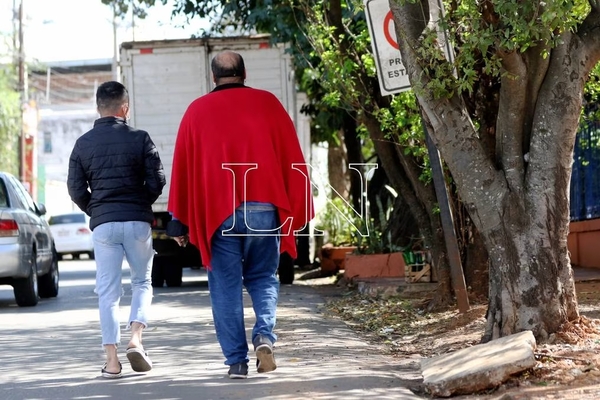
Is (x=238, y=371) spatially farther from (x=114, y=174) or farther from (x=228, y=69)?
(x=228, y=69)

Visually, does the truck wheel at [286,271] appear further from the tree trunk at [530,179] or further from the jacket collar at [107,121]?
the jacket collar at [107,121]

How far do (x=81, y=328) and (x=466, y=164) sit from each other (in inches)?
198

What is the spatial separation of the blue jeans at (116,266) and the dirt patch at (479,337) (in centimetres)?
231

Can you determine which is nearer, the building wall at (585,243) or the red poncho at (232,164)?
the red poncho at (232,164)

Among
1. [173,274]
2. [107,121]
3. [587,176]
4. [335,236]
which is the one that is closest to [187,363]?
[107,121]

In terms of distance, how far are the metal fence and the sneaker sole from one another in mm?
9029

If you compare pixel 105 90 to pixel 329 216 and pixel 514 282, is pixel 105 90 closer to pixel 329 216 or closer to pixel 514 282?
pixel 514 282

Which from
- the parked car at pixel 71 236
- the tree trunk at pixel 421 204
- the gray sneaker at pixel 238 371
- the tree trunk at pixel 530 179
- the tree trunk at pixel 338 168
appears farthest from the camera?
the parked car at pixel 71 236

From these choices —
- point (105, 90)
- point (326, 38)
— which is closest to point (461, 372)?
point (105, 90)

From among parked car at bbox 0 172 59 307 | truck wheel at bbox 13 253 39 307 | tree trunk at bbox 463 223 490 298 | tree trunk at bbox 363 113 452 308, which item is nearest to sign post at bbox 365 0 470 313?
tree trunk at bbox 463 223 490 298

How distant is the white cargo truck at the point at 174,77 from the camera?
1806 centimetres

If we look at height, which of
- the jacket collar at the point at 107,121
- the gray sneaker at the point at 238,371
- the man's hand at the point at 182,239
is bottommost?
the gray sneaker at the point at 238,371

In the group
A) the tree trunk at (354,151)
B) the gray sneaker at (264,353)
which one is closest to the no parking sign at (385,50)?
the gray sneaker at (264,353)

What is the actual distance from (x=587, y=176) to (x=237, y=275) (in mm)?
10197
